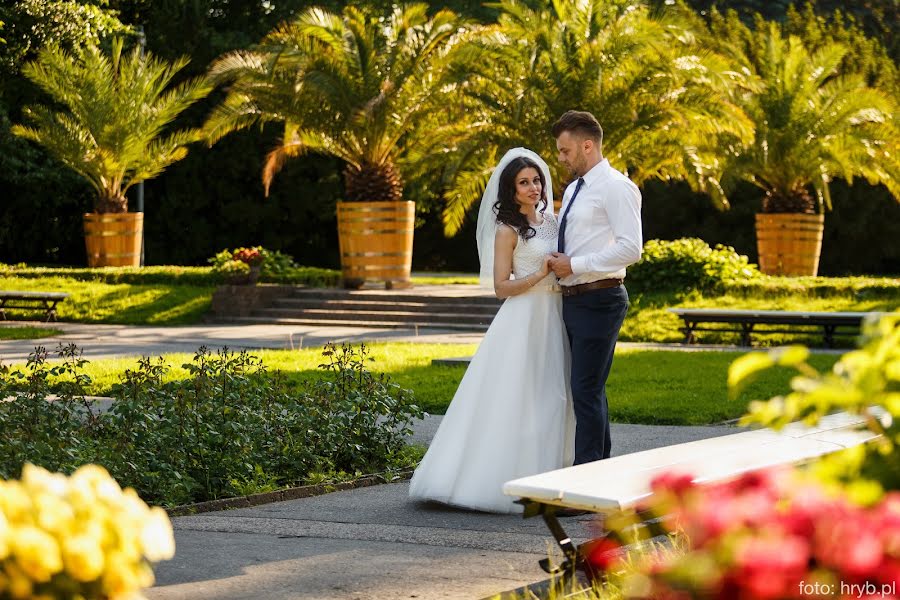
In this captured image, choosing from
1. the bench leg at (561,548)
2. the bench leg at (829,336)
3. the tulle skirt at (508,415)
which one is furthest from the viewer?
the bench leg at (829,336)

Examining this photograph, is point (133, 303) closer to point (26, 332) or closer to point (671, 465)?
point (26, 332)

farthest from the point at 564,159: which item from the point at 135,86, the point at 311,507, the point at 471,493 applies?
the point at 135,86

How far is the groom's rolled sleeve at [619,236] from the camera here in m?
6.00

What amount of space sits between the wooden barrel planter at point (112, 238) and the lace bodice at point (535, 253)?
2128 cm

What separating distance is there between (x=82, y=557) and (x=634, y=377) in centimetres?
1064

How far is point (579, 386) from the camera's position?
6113 mm


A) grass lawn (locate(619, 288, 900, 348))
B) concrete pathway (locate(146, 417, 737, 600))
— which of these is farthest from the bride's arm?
grass lawn (locate(619, 288, 900, 348))

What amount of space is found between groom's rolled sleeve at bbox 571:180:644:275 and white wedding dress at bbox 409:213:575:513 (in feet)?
1.13

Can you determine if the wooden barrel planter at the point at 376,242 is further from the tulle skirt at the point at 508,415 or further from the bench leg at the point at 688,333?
the tulle skirt at the point at 508,415

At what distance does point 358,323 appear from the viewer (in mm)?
20797

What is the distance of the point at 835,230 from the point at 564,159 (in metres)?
29.7

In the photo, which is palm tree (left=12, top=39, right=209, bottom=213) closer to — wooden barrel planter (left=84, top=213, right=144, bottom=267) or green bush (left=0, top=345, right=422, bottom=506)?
wooden barrel planter (left=84, top=213, right=144, bottom=267)

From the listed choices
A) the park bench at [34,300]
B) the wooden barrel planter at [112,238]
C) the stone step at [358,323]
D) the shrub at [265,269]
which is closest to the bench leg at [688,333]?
the stone step at [358,323]

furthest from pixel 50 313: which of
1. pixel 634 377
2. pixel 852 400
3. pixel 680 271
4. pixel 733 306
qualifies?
pixel 852 400
